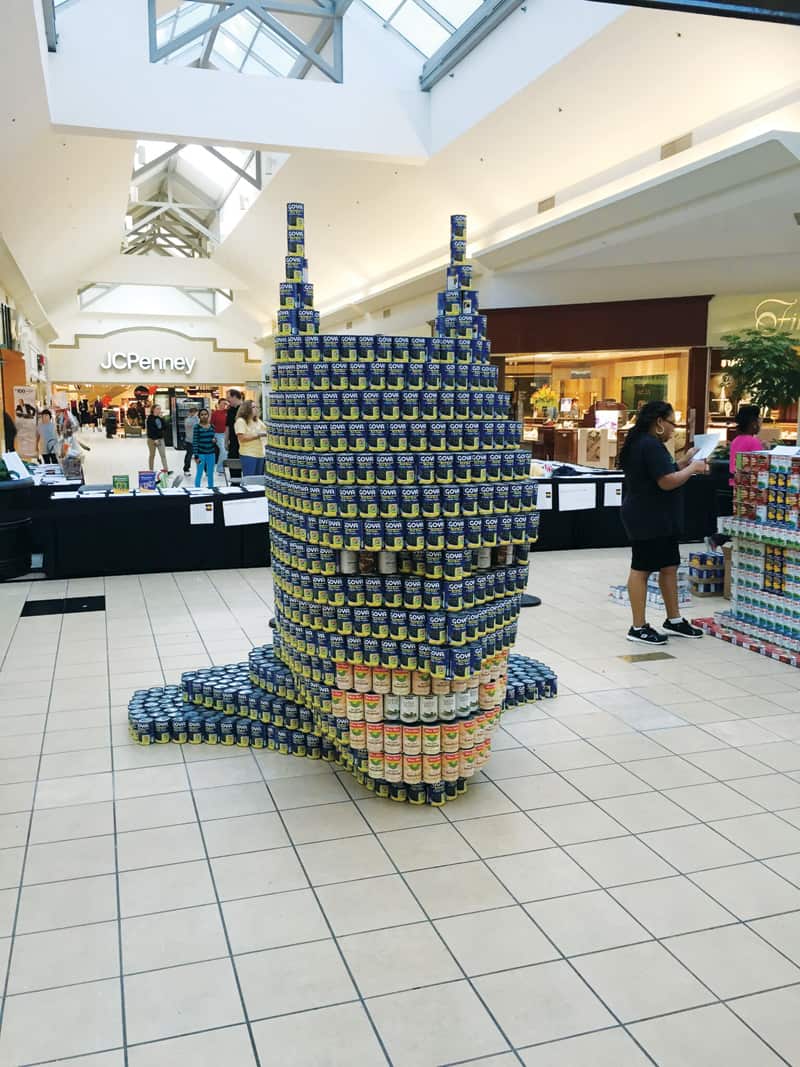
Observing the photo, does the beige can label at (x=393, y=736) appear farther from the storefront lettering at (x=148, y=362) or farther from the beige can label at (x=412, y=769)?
the storefront lettering at (x=148, y=362)

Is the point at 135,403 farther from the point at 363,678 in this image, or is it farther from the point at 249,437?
the point at 363,678

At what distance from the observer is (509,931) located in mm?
2959

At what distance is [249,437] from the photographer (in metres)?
10.9

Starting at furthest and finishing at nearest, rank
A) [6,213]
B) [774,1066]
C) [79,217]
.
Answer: [79,217]
[6,213]
[774,1066]

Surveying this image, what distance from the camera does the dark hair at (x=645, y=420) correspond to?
5980 millimetres

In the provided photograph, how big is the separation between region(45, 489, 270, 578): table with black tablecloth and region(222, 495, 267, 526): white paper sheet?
45mm

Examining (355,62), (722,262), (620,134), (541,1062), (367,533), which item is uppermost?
(355,62)

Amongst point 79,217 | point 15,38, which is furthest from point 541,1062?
point 79,217

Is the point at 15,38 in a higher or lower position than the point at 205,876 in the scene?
higher

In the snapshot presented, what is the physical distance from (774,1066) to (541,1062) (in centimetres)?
63

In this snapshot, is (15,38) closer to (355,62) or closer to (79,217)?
(355,62)

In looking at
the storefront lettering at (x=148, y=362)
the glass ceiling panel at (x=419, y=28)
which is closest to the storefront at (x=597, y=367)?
the glass ceiling panel at (x=419, y=28)

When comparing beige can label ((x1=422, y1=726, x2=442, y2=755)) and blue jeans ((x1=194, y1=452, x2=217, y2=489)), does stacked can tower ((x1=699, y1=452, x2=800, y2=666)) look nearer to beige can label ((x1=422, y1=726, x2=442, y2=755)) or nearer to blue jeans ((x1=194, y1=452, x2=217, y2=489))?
beige can label ((x1=422, y1=726, x2=442, y2=755))

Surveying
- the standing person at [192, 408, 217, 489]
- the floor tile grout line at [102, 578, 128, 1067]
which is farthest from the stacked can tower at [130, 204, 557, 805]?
the standing person at [192, 408, 217, 489]
